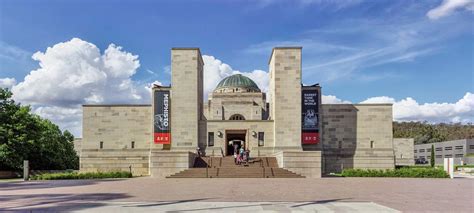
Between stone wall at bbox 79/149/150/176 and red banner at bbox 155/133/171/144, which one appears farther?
stone wall at bbox 79/149/150/176

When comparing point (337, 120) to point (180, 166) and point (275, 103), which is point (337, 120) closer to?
point (275, 103)

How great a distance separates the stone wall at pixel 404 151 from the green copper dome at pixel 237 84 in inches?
982

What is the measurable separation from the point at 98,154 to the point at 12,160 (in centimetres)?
829

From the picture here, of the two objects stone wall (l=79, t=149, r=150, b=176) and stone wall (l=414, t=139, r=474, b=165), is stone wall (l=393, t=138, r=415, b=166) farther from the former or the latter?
stone wall (l=79, t=149, r=150, b=176)

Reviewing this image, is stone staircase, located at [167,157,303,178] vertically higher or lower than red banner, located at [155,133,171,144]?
lower

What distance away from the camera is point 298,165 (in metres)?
30.7

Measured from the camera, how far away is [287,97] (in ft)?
137

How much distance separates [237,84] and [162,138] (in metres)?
23.2

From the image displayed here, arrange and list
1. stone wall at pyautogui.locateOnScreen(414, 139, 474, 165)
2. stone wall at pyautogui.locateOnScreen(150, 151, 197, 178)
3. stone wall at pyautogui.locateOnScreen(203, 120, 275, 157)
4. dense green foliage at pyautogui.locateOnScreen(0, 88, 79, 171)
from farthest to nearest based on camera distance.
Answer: stone wall at pyautogui.locateOnScreen(414, 139, 474, 165)
stone wall at pyautogui.locateOnScreen(203, 120, 275, 157)
dense green foliage at pyautogui.locateOnScreen(0, 88, 79, 171)
stone wall at pyautogui.locateOnScreen(150, 151, 197, 178)

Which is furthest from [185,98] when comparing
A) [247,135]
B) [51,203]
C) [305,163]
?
[51,203]

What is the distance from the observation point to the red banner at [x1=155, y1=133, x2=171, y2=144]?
4150 cm

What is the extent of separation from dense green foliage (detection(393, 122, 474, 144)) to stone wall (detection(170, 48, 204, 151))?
3166 inches

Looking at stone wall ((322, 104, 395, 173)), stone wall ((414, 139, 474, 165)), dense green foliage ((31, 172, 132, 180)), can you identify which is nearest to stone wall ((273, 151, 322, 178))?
stone wall ((322, 104, 395, 173))

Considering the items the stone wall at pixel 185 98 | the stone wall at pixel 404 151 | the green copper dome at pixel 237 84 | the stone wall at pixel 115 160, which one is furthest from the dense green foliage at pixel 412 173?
the stone wall at pixel 404 151
